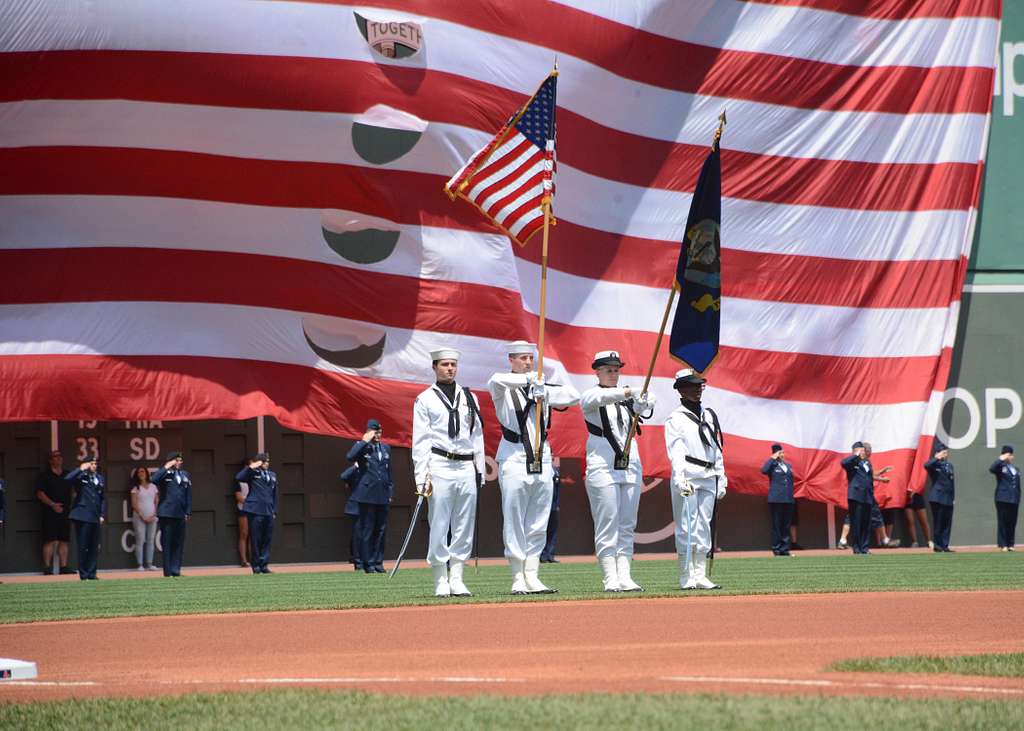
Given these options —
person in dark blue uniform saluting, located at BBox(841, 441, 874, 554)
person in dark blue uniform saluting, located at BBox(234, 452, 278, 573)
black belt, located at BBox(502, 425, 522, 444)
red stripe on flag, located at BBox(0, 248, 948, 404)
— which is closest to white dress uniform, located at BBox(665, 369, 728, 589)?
black belt, located at BBox(502, 425, 522, 444)

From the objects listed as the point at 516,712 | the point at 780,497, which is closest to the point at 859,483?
the point at 780,497

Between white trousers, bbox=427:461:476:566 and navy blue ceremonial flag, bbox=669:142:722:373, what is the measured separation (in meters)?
1.96

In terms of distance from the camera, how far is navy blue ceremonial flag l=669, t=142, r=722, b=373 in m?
11.8

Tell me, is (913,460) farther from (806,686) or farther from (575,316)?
(806,686)

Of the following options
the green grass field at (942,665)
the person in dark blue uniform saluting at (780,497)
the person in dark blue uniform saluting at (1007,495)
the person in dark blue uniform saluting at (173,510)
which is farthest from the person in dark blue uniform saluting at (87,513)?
the person in dark blue uniform saluting at (1007,495)

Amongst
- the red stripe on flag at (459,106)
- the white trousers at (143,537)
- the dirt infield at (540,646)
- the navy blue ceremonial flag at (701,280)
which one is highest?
the red stripe on flag at (459,106)

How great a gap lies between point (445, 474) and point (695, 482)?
6.76 feet

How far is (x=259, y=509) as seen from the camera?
1773 centimetres

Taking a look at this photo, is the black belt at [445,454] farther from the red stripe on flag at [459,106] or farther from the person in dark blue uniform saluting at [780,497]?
the person in dark blue uniform saluting at [780,497]

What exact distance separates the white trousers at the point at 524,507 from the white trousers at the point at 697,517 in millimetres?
1092

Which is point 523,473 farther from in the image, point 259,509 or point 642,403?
point 259,509

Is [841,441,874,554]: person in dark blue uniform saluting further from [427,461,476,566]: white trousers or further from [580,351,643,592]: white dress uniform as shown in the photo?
[427,461,476,566]: white trousers

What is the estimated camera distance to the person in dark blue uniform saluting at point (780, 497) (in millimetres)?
20344

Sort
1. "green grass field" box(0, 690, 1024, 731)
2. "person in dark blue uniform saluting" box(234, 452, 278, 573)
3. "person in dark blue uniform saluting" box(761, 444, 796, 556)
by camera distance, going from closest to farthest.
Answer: "green grass field" box(0, 690, 1024, 731)
"person in dark blue uniform saluting" box(234, 452, 278, 573)
"person in dark blue uniform saluting" box(761, 444, 796, 556)
